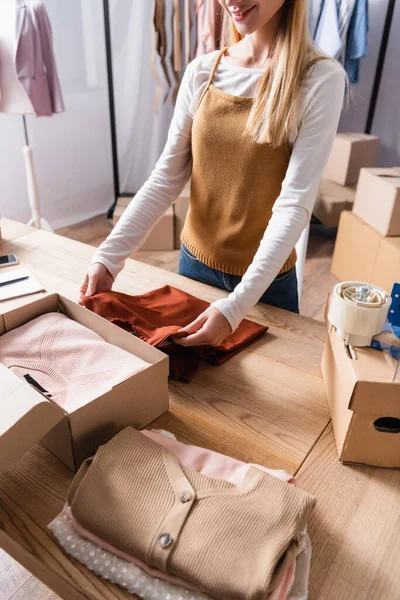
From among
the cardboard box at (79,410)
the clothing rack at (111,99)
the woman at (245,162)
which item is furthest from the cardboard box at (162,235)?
the cardboard box at (79,410)

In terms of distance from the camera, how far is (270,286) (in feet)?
3.68

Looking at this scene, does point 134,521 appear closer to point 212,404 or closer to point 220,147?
point 212,404

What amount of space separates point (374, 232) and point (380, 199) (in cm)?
17

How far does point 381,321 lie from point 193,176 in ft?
1.96

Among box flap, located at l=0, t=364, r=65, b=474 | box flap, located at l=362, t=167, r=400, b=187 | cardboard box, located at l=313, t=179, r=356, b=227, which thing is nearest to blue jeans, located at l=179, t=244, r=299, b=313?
box flap, located at l=0, t=364, r=65, b=474

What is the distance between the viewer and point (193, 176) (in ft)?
3.66

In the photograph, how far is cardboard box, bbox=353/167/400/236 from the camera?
2327mm

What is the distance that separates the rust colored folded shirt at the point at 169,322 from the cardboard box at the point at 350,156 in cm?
234

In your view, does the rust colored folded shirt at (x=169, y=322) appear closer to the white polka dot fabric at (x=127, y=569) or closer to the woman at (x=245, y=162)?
the woman at (x=245, y=162)

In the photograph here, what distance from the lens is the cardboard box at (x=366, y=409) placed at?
625mm

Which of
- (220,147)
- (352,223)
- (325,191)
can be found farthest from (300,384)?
(325,191)

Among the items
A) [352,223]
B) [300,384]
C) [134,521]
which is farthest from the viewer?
[352,223]

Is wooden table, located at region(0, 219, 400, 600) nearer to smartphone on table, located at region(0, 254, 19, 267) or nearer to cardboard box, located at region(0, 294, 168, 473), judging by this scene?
cardboard box, located at region(0, 294, 168, 473)

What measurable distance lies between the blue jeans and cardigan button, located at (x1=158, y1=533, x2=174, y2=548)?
0.69 m
